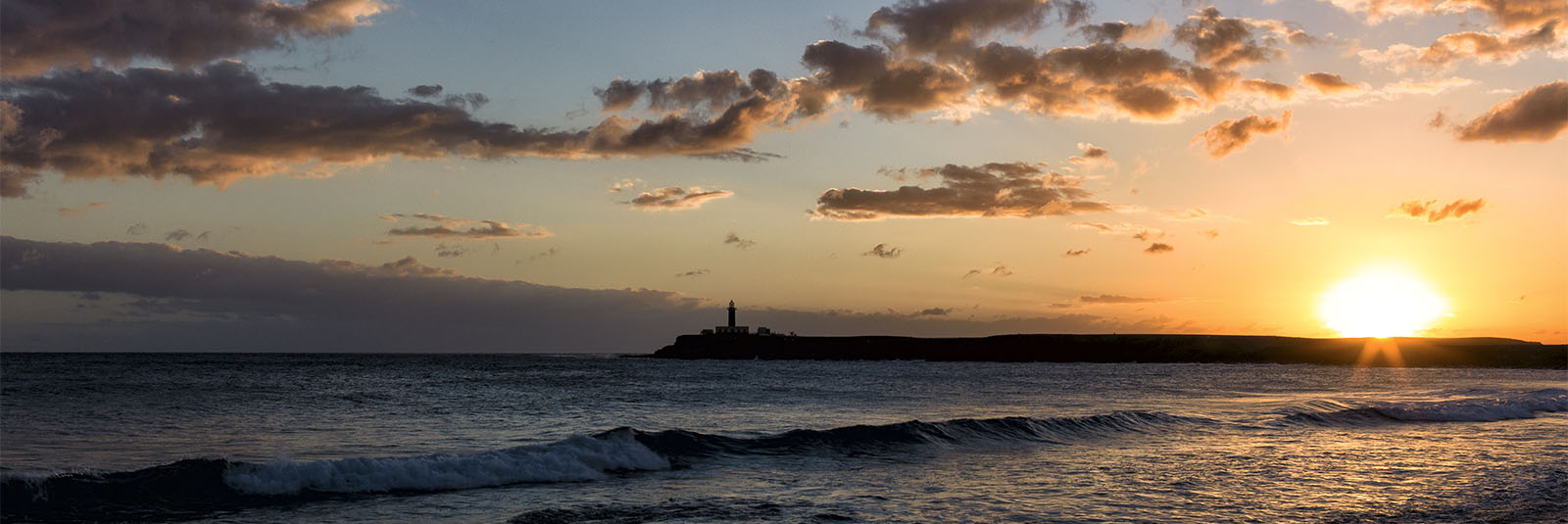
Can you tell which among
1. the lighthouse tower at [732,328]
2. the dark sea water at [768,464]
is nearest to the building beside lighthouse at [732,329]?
the lighthouse tower at [732,328]

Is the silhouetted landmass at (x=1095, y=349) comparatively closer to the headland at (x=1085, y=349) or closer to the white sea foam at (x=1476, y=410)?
the headland at (x=1085, y=349)

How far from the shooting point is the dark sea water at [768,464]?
44.9ft

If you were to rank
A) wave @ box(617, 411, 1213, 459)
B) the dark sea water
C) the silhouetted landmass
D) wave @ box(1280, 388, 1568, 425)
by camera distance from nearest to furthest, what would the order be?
the dark sea water, wave @ box(617, 411, 1213, 459), wave @ box(1280, 388, 1568, 425), the silhouetted landmass

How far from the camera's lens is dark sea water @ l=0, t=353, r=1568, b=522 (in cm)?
1369

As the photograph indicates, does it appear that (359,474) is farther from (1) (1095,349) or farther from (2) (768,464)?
(1) (1095,349)

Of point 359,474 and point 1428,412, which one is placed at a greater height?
point 359,474

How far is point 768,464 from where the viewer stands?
18922 mm

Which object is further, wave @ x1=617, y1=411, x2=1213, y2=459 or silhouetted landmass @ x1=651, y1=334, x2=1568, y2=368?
silhouetted landmass @ x1=651, y1=334, x2=1568, y2=368

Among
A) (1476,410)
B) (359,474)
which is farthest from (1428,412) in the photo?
(359,474)

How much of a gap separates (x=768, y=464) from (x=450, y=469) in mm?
5875

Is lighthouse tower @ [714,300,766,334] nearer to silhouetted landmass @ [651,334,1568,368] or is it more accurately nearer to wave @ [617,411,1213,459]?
silhouetted landmass @ [651,334,1568,368]

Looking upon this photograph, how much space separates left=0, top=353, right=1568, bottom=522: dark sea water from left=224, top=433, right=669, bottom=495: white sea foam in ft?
0.14

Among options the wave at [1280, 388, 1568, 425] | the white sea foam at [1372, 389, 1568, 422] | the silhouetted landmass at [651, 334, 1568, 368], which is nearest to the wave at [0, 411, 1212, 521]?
the wave at [1280, 388, 1568, 425]

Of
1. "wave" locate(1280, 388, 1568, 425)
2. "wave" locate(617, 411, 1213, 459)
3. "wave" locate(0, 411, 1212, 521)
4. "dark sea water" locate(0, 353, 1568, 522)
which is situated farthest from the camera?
"wave" locate(1280, 388, 1568, 425)
